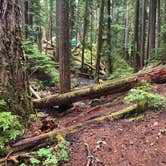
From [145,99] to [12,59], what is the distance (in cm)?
292

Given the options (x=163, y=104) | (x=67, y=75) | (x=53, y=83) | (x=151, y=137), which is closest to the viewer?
(x=151, y=137)

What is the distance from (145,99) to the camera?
6332 millimetres

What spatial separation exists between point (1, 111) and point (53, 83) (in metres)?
11.9

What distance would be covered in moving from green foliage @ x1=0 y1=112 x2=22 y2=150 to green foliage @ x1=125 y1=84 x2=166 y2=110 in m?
2.32

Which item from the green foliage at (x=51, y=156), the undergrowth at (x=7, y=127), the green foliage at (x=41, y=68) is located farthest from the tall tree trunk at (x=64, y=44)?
the green foliage at (x=41, y=68)

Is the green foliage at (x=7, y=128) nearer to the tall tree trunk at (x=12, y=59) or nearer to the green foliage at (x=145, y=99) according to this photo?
the tall tree trunk at (x=12, y=59)

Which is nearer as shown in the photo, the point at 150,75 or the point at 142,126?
the point at 142,126

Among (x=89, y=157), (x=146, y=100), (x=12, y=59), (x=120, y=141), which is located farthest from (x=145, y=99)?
(x=12, y=59)

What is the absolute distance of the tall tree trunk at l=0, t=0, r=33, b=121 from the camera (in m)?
5.69

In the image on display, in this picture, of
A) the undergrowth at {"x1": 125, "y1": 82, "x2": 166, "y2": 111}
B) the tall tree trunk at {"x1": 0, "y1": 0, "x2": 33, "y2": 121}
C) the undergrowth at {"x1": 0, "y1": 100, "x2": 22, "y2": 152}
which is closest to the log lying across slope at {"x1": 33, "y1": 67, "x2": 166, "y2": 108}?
the undergrowth at {"x1": 125, "y1": 82, "x2": 166, "y2": 111}

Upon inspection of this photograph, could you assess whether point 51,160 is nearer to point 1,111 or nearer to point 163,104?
point 1,111

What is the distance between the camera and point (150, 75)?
28.4ft

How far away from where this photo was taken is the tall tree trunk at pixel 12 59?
5688 mm

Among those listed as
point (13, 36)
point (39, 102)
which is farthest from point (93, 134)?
point (39, 102)
